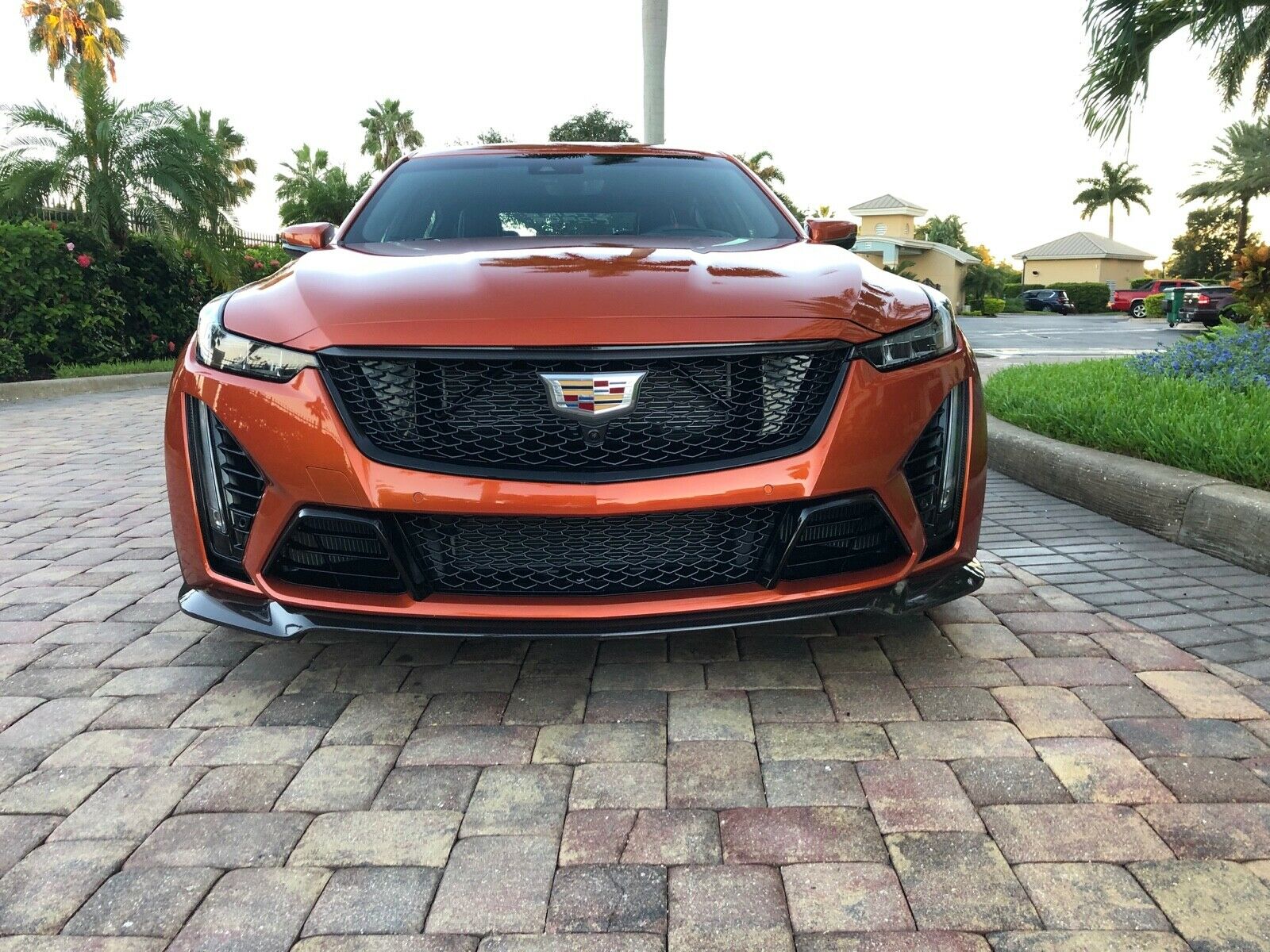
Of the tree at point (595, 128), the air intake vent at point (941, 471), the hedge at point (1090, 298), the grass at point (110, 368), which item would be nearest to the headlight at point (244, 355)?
the air intake vent at point (941, 471)

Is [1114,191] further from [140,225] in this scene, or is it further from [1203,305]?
[140,225]

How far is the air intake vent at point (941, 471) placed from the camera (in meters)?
2.31

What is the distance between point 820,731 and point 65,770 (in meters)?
1.72

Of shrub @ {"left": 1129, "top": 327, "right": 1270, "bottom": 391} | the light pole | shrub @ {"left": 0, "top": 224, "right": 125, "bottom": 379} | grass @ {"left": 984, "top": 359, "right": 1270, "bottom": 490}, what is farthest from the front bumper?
shrub @ {"left": 0, "top": 224, "right": 125, "bottom": 379}

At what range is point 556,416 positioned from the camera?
2133mm

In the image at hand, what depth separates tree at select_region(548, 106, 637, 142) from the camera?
2656 cm

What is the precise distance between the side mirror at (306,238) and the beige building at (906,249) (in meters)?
42.0

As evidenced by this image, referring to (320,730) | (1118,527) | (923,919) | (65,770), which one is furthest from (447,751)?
(1118,527)

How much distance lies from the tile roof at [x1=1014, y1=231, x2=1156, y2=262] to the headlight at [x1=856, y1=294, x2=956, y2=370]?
74212 millimetres

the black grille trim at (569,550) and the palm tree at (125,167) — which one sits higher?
the palm tree at (125,167)

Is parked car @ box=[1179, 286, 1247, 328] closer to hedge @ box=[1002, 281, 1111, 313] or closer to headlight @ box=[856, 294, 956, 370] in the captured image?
hedge @ box=[1002, 281, 1111, 313]

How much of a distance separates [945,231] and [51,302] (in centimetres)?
7468

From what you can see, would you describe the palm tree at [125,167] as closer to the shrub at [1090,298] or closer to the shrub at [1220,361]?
the shrub at [1220,361]

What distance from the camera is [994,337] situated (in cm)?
2170
